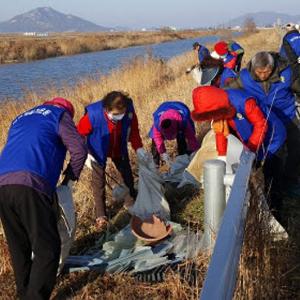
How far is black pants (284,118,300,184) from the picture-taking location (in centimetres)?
450

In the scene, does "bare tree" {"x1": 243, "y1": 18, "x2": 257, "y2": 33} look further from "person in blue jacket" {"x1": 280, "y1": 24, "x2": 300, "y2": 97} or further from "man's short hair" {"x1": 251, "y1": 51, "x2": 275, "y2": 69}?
"man's short hair" {"x1": 251, "y1": 51, "x2": 275, "y2": 69}

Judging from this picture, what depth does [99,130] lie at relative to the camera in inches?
177

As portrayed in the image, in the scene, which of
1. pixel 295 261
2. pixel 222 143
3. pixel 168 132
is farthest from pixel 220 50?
pixel 295 261

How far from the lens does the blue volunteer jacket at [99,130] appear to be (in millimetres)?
4473

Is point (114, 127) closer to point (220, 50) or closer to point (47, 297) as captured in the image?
point (47, 297)

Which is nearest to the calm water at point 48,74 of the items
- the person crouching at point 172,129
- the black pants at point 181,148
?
→ the black pants at point 181,148

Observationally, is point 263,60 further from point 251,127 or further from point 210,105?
point 210,105

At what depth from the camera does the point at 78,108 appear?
1066 cm

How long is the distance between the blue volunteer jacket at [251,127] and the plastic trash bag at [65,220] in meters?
1.48

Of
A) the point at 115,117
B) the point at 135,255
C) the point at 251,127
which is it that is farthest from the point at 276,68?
the point at 135,255

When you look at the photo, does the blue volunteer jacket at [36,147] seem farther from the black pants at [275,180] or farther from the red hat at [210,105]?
the black pants at [275,180]

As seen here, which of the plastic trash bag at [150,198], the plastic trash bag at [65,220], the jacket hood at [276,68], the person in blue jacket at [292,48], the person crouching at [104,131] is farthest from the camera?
the person in blue jacket at [292,48]

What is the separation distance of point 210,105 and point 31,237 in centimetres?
165

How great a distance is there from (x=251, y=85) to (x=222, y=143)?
67cm
